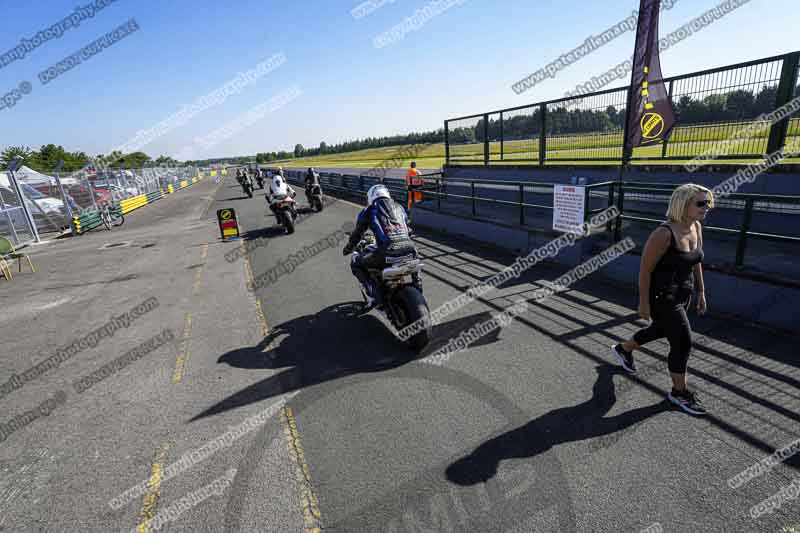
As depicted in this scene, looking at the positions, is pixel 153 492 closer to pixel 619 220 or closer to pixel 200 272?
pixel 200 272

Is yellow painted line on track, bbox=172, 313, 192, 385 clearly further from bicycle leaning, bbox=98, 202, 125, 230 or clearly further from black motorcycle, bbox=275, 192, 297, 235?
bicycle leaning, bbox=98, 202, 125, 230

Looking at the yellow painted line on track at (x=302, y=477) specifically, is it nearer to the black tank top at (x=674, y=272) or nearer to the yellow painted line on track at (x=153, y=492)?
the yellow painted line on track at (x=153, y=492)

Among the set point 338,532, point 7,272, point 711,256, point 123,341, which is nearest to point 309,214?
point 7,272

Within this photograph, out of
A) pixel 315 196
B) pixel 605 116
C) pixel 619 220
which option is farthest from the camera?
pixel 315 196

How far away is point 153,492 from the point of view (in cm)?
306

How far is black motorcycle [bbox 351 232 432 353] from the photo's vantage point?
4738 mm

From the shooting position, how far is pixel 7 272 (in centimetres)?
1039

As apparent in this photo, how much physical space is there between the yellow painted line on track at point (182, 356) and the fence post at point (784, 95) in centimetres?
1066

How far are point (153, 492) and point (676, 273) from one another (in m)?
4.71

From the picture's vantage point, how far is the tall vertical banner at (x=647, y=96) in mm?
7809

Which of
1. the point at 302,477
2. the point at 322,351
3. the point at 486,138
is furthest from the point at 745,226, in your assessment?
the point at 486,138

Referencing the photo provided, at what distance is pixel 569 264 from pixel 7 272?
47.2 feet

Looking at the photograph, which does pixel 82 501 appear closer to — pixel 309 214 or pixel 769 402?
pixel 769 402

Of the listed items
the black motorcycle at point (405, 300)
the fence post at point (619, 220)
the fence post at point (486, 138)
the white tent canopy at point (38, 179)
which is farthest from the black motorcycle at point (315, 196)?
the fence post at point (619, 220)
